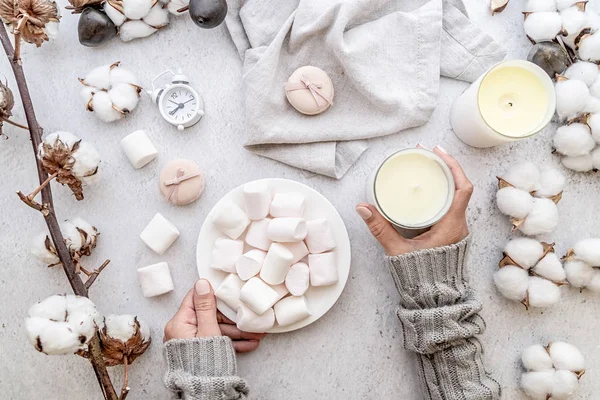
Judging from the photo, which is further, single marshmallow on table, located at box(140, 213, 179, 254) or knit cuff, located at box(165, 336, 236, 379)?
single marshmallow on table, located at box(140, 213, 179, 254)

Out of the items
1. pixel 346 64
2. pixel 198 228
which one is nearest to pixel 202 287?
pixel 198 228

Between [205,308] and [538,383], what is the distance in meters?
0.64

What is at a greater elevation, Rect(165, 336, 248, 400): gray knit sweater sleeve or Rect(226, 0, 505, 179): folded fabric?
Rect(226, 0, 505, 179): folded fabric

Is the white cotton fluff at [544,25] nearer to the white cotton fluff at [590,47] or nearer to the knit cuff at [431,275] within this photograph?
the white cotton fluff at [590,47]

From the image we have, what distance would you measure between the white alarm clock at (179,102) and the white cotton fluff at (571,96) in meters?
0.70

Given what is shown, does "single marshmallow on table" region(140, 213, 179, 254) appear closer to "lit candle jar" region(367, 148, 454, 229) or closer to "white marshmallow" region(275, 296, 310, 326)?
"white marshmallow" region(275, 296, 310, 326)

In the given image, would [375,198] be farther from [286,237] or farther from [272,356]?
[272,356]

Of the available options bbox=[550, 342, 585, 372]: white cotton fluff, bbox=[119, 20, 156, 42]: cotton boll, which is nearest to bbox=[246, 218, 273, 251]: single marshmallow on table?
bbox=[119, 20, 156, 42]: cotton boll

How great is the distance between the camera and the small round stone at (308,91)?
1083 millimetres

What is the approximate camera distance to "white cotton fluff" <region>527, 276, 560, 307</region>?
3.44 ft

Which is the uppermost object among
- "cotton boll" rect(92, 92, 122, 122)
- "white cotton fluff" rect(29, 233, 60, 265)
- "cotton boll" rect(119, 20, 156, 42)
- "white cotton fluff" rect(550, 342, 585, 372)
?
→ "cotton boll" rect(119, 20, 156, 42)

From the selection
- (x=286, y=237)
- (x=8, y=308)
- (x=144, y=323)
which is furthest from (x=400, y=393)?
(x=8, y=308)

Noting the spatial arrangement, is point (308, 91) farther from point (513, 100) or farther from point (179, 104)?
point (513, 100)

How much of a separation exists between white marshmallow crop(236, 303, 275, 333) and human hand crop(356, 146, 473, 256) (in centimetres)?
25
